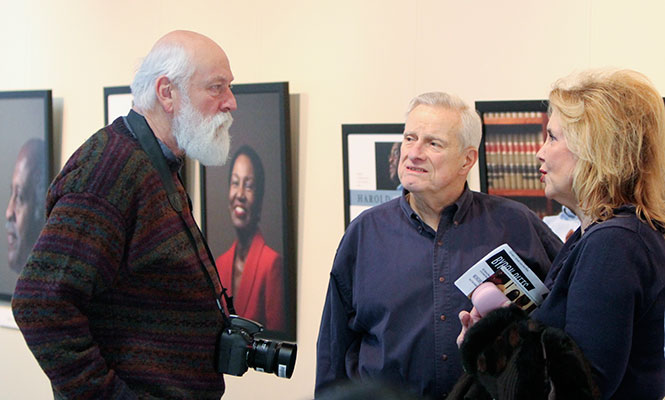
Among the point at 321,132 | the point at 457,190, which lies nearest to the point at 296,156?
the point at 321,132

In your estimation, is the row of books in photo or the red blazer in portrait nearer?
the row of books in photo

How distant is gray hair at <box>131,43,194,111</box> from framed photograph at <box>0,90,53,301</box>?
7.58 feet

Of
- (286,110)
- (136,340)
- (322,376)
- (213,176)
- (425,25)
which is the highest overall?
(425,25)

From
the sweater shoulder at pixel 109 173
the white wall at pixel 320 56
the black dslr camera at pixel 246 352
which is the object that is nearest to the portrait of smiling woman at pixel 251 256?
the white wall at pixel 320 56

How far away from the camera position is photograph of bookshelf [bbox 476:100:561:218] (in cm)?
299

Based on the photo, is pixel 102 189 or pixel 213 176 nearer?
pixel 102 189

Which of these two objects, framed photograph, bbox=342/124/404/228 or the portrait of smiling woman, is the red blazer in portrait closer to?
the portrait of smiling woman

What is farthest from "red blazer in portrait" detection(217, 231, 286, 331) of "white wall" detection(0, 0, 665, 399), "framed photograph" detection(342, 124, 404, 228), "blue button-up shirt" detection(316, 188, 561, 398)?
"blue button-up shirt" detection(316, 188, 561, 398)

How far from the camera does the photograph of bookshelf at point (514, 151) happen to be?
2.99 metres

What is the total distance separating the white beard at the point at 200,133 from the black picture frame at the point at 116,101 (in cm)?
182

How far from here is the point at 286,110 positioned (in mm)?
3547

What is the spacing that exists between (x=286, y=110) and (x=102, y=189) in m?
1.65

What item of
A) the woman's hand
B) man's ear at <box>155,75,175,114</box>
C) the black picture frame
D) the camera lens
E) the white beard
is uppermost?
the black picture frame

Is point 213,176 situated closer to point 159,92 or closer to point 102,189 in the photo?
point 159,92
